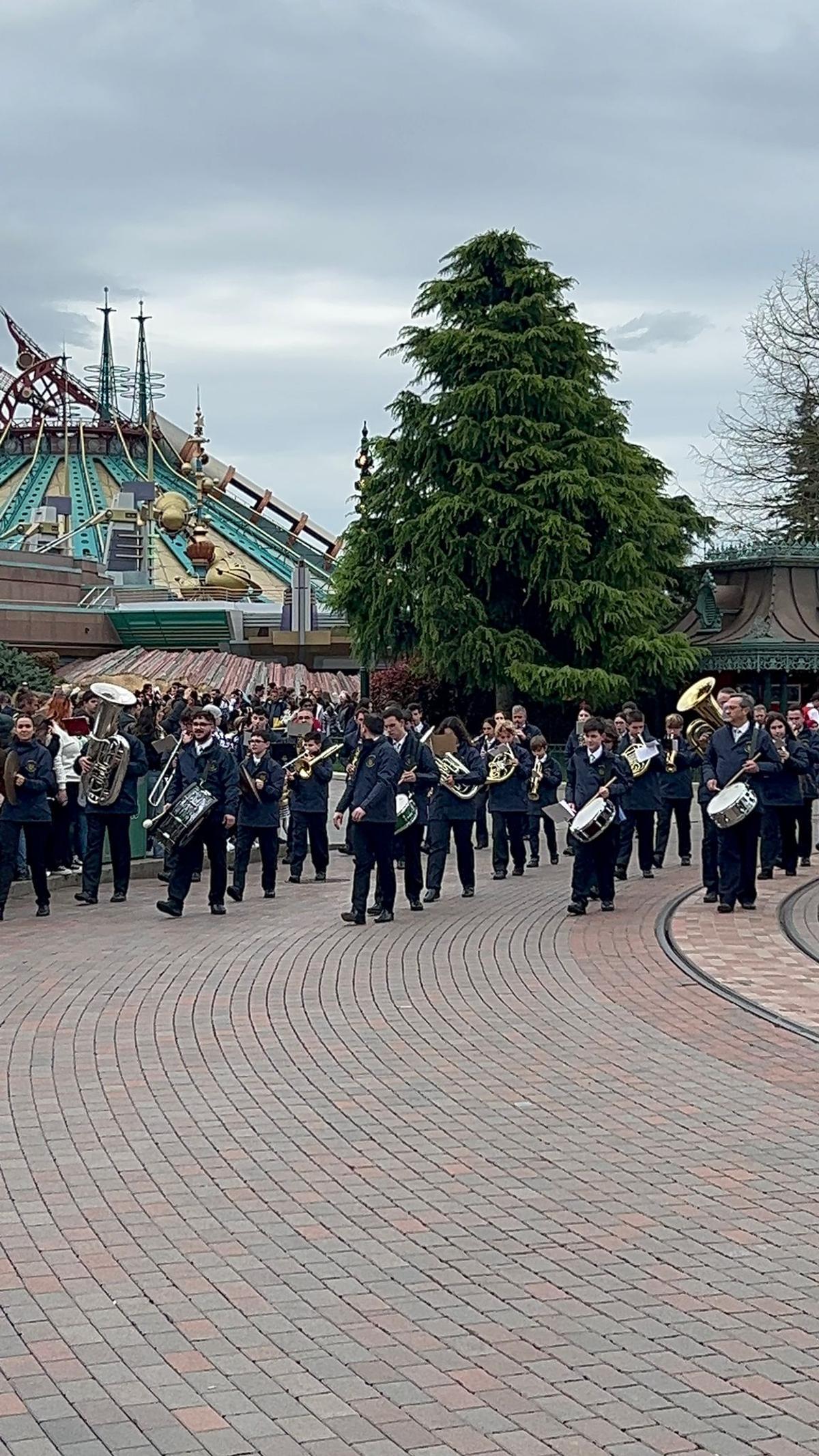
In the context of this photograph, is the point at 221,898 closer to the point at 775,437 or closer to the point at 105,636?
the point at 775,437

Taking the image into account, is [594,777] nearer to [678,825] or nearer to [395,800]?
[395,800]

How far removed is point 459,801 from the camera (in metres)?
17.0

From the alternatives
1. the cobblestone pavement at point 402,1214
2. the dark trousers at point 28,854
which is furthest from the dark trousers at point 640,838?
the dark trousers at point 28,854

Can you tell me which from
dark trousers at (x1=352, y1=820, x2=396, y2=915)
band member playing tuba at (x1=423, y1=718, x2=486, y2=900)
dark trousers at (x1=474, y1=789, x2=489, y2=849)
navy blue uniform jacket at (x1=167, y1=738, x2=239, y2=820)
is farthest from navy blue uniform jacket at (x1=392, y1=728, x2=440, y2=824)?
dark trousers at (x1=474, y1=789, x2=489, y2=849)

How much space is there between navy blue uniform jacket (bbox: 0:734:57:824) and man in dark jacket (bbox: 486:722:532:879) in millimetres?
5130

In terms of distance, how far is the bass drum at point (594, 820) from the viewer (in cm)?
1510

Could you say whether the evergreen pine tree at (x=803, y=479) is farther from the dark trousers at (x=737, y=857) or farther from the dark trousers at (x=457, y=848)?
the dark trousers at (x=737, y=857)

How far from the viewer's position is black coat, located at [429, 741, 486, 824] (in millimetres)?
16938

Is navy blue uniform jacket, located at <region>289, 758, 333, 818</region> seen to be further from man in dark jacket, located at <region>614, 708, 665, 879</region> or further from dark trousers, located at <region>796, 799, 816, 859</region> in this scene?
dark trousers, located at <region>796, 799, 816, 859</region>

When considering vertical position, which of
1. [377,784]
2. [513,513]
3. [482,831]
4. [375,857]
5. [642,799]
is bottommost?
[482,831]

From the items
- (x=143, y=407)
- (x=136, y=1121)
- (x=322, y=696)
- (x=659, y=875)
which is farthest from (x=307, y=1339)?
(x=143, y=407)

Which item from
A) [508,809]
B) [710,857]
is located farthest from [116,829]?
[710,857]

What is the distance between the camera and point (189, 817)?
1484cm

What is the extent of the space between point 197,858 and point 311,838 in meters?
3.00
